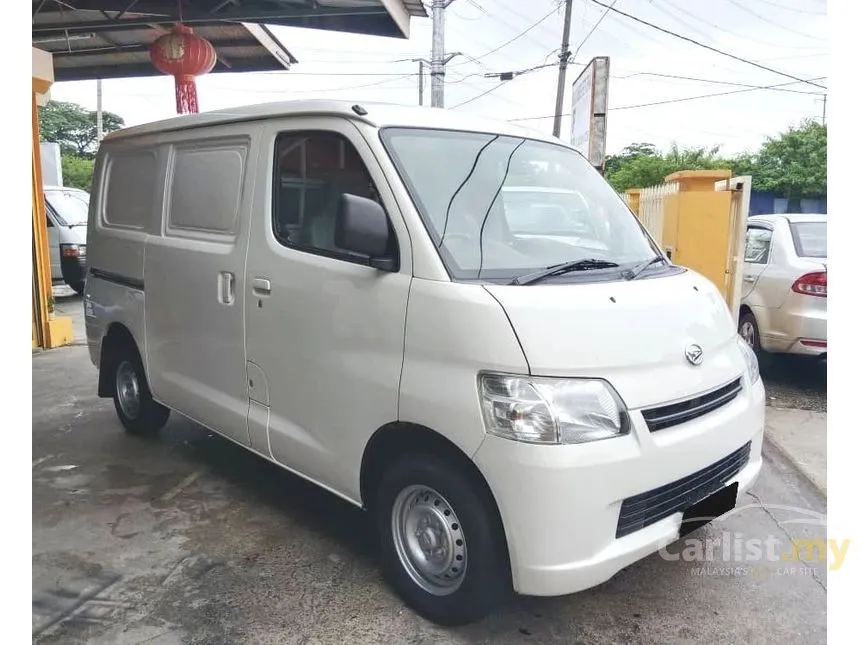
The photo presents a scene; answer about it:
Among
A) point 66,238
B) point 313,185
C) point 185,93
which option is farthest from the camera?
point 66,238

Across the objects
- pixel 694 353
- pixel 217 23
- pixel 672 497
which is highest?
pixel 217 23

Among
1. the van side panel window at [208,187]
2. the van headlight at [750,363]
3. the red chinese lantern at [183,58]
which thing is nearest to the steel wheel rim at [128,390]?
the van side panel window at [208,187]

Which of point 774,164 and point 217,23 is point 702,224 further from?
point 774,164

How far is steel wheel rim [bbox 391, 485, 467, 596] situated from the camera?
2.61 meters

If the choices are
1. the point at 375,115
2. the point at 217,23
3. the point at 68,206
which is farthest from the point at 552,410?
the point at 68,206

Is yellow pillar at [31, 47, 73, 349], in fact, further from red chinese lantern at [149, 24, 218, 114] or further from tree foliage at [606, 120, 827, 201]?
tree foliage at [606, 120, 827, 201]

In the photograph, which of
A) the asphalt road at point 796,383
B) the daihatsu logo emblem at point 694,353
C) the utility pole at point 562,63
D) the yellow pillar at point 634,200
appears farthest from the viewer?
the utility pole at point 562,63

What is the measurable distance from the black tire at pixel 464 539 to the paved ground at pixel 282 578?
0.12 m

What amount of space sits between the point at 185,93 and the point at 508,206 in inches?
247

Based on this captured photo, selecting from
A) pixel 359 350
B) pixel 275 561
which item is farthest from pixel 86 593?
pixel 359 350

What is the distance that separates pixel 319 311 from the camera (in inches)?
118

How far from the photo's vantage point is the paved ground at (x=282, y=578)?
271cm

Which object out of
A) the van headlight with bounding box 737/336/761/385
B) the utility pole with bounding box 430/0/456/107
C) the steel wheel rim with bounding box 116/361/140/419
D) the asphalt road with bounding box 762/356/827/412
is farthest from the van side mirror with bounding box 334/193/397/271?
the utility pole with bounding box 430/0/456/107

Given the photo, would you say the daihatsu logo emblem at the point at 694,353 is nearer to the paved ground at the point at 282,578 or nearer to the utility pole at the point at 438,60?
the paved ground at the point at 282,578
